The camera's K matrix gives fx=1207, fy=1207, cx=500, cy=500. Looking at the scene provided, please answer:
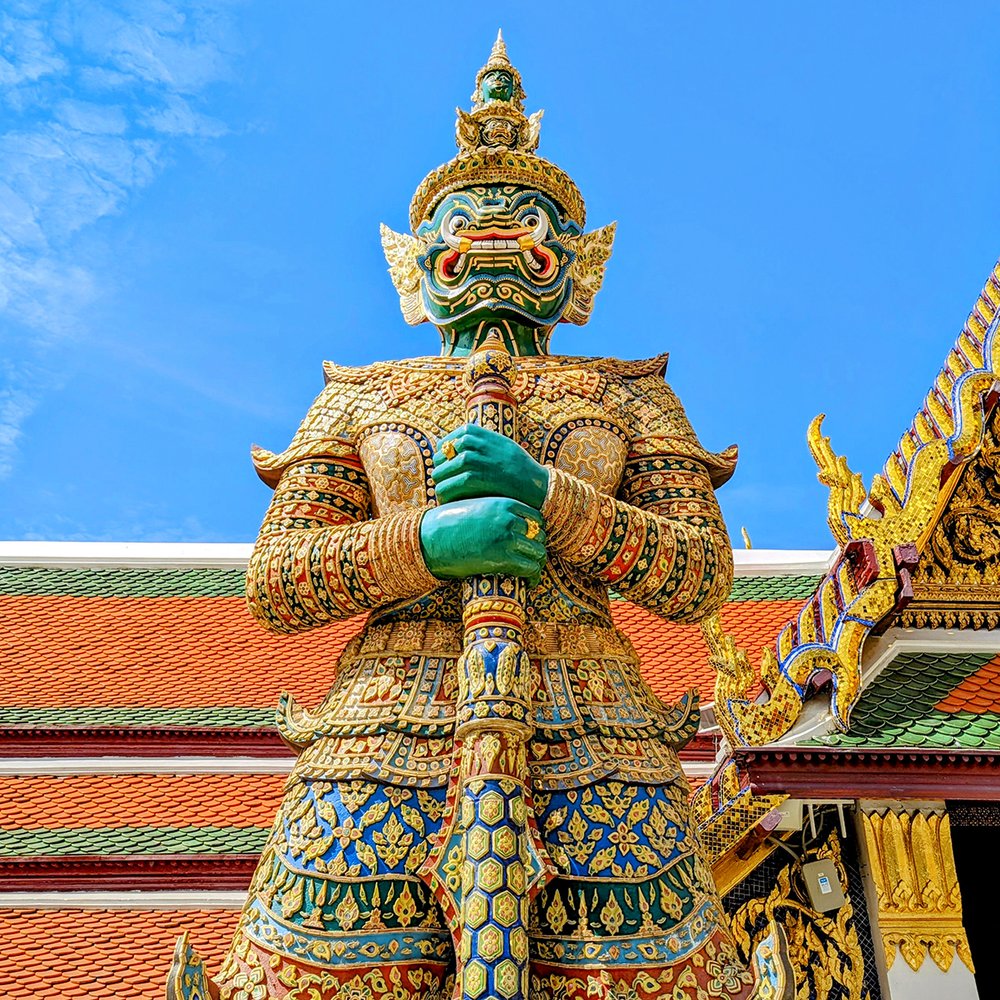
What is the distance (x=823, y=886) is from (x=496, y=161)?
281cm

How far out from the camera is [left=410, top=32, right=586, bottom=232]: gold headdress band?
3561 mm

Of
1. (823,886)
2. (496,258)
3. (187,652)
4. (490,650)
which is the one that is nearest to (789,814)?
(823,886)

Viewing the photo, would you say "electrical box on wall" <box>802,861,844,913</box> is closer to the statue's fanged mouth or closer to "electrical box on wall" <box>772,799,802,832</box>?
"electrical box on wall" <box>772,799,802,832</box>

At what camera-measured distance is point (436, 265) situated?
349 cm

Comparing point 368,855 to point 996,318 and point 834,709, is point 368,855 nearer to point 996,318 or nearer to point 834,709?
point 834,709

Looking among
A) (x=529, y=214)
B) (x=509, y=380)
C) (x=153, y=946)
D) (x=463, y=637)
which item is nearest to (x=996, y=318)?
(x=529, y=214)

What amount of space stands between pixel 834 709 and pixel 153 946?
2730 mm

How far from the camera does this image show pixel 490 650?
270cm

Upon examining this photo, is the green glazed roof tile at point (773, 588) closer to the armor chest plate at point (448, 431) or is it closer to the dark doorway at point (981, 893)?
the dark doorway at point (981, 893)

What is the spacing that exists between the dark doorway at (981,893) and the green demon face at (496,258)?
338 cm

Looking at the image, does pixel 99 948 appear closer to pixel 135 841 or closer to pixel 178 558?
pixel 135 841

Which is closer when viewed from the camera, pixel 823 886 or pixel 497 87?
pixel 497 87

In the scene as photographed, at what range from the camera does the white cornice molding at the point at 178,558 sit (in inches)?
299

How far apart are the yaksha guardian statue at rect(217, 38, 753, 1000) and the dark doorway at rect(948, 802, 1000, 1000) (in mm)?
3002
